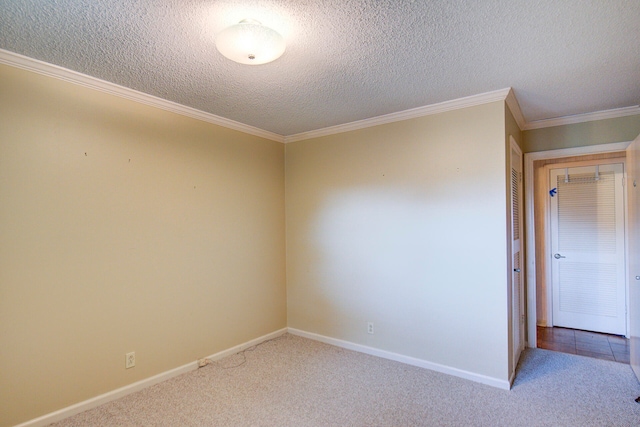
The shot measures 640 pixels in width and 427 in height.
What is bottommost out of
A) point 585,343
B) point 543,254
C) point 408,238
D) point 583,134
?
point 585,343

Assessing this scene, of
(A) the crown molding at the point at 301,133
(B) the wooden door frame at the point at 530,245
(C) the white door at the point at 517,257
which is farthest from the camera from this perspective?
(B) the wooden door frame at the point at 530,245

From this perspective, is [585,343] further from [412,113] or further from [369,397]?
[412,113]

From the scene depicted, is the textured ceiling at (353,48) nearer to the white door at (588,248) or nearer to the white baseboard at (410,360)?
the white door at (588,248)

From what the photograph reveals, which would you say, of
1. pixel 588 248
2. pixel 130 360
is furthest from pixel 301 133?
pixel 588 248

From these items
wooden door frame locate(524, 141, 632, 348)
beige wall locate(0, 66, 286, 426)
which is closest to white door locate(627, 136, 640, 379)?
wooden door frame locate(524, 141, 632, 348)

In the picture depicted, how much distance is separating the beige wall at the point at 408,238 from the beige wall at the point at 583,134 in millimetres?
1250

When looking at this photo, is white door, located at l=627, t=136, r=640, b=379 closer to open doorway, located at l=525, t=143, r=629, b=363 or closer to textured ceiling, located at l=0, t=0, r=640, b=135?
open doorway, located at l=525, t=143, r=629, b=363

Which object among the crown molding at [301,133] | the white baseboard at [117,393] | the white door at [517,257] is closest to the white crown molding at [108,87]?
the crown molding at [301,133]

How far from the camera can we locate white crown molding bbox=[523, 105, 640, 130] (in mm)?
3162

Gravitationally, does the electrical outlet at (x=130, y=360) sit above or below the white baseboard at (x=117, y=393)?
above

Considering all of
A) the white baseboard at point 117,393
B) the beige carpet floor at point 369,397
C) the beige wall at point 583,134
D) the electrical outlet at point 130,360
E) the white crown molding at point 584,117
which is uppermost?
the white crown molding at point 584,117

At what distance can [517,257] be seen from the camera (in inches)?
134

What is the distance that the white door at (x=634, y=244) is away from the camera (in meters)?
2.81

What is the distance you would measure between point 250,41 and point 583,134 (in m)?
3.45
